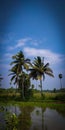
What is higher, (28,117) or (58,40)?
(58,40)

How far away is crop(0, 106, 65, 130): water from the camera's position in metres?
2.98

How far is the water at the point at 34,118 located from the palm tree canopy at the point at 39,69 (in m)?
0.42

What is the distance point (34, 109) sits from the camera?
3.17 m

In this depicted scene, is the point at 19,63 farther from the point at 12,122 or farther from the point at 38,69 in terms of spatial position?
the point at 12,122

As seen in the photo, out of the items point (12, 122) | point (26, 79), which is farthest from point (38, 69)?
point (12, 122)

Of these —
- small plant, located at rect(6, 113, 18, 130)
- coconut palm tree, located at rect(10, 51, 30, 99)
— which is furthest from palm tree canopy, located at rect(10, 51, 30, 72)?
small plant, located at rect(6, 113, 18, 130)

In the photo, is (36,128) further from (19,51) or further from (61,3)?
(61,3)

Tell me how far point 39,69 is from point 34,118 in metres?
0.61

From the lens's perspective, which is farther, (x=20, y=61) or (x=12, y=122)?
(x=20, y=61)

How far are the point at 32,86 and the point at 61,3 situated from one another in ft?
3.70

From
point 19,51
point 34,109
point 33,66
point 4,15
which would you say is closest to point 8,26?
point 4,15

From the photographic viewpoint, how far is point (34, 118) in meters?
3.07

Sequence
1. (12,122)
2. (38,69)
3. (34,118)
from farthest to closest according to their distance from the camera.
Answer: (38,69)
(34,118)
(12,122)

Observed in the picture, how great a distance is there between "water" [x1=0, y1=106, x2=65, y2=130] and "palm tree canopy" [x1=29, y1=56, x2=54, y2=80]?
42 cm
